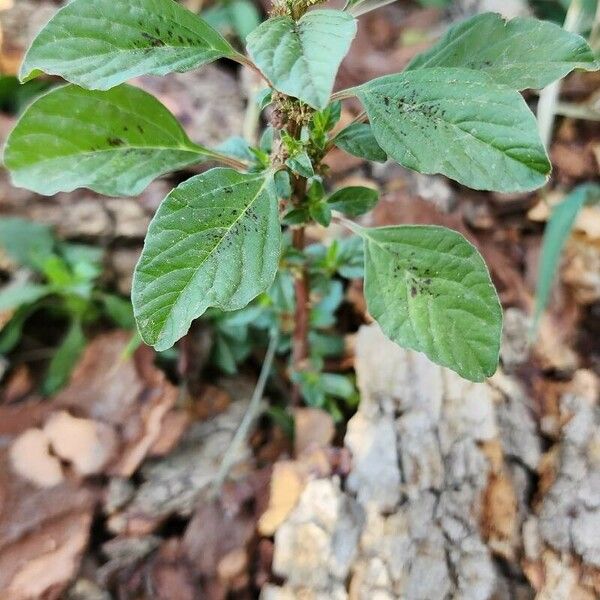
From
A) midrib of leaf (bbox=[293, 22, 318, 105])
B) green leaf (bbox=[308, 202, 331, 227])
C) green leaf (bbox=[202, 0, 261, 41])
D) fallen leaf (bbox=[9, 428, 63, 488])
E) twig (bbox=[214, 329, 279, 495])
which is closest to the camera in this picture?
midrib of leaf (bbox=[293, 22, 318, 105])

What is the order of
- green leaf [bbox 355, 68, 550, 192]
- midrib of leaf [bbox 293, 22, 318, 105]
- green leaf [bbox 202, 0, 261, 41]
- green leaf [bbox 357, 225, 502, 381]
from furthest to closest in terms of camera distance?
green leaf [bbox 202, 0, 261, 41] < green leaf [bbox 357, 225, 502, 381] < green leaf [bbox 355, 68, 550, 192] < midrib of leaf [bbox 293, 22, 318, 105]

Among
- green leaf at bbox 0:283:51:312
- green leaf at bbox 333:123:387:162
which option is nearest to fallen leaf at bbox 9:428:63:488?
green leaf at bbox 0:283:51:312

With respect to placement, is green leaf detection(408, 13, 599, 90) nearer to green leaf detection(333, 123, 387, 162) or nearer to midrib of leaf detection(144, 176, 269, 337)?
green leaf detection(333, 123, 387, 162)

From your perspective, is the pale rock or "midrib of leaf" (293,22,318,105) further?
the pale rock

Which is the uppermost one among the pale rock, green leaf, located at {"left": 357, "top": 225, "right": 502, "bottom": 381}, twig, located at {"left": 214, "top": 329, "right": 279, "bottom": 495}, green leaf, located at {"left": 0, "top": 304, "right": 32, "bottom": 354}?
green leaf, located at {"left": 357, "top": 225, "right": 502, "bottom": 381}

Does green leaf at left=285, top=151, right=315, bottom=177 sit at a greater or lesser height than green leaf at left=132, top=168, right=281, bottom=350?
greater

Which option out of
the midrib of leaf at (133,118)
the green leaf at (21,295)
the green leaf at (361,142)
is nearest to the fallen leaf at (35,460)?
the green leaf at (21,295)

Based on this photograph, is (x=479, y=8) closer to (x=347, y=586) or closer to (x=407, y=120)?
(x=407, y=120)

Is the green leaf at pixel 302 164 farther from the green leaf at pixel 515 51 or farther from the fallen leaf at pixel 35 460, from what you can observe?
the fallen leaf at pixel 35 460
